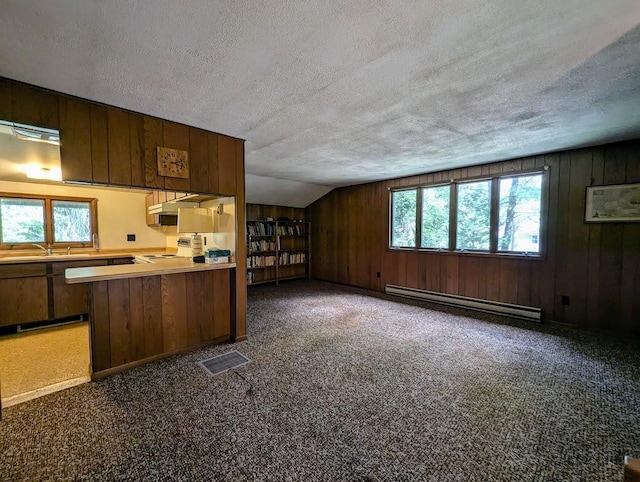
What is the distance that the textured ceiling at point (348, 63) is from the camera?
1317 mm

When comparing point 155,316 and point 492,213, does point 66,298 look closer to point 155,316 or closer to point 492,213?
point 155,316

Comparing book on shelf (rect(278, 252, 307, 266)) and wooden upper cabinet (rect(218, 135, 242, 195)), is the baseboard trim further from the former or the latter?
book on shelf (rect(278, 252, 307, 266))

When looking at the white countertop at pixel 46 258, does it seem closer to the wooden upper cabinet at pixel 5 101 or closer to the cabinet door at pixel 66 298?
the cabinet door at pixel 66 298

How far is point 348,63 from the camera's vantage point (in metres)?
1.71

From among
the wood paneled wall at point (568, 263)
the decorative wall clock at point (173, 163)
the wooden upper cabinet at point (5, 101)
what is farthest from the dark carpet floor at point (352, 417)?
the wooden upper cabinet at point (5, 101)

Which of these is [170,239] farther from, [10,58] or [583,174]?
[583,174]

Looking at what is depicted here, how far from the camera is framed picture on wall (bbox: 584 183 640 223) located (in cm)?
317

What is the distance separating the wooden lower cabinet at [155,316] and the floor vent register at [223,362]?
35cm

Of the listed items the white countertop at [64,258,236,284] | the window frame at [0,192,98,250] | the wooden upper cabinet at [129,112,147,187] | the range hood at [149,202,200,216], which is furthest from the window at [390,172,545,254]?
the window frame at [0,192,98,250]

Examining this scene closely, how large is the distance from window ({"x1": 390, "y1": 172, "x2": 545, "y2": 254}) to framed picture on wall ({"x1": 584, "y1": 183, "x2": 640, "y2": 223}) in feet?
Result: 1.62

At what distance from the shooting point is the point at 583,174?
3.46 m

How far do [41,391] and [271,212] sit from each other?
491 centimetres

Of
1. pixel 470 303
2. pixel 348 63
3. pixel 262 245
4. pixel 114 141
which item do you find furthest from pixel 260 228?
pixel 348 63

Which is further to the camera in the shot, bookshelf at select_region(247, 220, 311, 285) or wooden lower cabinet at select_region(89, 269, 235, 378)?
bookshelf at select_region(247, 220, 311, 285)
